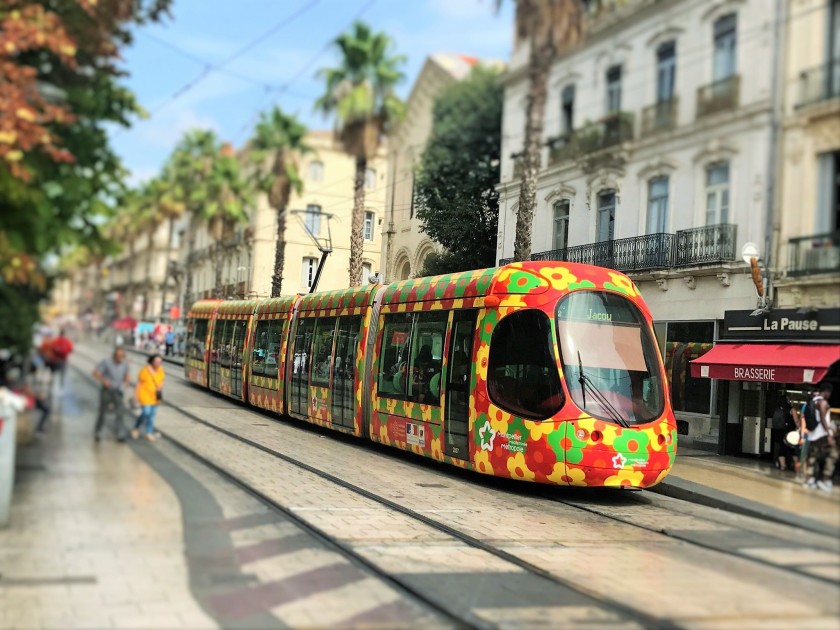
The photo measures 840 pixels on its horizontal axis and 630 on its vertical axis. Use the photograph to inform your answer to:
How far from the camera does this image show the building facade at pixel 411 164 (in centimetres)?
799

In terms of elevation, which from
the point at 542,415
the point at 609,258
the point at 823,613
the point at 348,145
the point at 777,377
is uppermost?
the point at 348,145

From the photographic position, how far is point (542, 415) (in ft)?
35.1

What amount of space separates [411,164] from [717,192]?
3867 millimetres

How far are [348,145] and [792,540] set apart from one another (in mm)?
6854

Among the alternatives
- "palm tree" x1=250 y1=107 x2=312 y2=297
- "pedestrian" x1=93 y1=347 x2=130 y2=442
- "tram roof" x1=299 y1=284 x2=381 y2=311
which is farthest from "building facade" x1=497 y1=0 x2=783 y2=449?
"tram roof" x1=299 y1=284 x2=381 y2=311

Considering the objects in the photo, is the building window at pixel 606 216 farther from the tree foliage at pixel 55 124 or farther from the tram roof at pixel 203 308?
the tram roof at pixel 203 308

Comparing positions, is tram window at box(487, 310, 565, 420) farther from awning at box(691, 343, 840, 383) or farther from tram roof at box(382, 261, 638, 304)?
awning at box(691, 343, 840, 383)

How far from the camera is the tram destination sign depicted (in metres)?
6.44

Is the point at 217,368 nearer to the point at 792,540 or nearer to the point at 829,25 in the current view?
the point at 792,540

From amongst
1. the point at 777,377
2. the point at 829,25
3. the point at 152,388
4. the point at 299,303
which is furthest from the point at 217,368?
the point at 829,25

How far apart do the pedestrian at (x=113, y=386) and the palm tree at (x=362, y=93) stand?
3.86 metres

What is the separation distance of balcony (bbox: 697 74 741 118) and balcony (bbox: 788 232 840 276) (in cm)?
113

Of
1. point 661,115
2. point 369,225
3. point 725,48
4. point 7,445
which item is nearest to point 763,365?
point 661,115

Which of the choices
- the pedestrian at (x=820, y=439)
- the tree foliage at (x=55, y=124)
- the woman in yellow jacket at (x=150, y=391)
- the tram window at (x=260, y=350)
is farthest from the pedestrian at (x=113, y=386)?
the tram window at (x=260, y=350)
